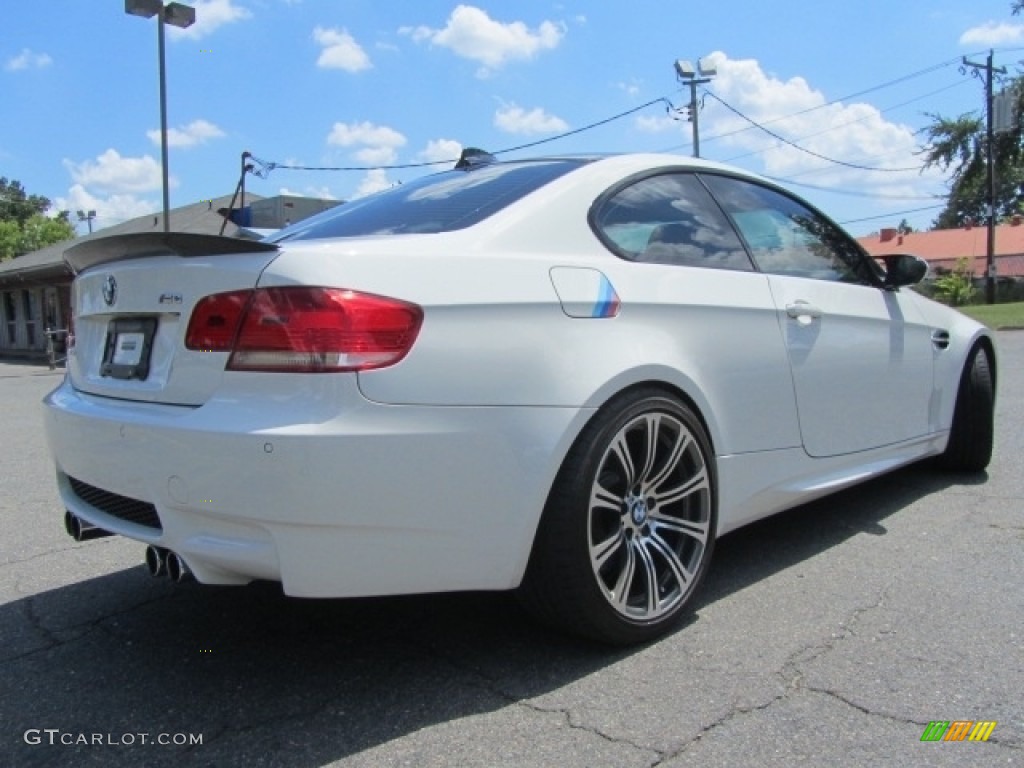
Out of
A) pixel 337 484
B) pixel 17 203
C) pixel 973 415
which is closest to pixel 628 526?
pixel 337 484

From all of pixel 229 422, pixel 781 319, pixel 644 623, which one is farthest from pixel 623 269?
pixel 229 422

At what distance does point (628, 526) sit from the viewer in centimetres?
271

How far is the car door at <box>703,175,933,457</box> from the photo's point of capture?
3.38 m

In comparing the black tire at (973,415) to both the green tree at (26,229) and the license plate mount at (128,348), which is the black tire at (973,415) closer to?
the license plate mount at (128,348)

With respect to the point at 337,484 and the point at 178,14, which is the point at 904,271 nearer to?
the point at 337,484

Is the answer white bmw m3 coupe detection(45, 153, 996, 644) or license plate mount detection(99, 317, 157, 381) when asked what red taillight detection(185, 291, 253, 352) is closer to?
white bmw m3 coupe detection(45, 153, 996, 644)

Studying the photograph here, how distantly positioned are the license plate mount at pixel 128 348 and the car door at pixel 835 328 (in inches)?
83.8

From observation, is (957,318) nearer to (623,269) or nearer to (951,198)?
(623,269)

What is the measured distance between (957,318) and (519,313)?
3224mm

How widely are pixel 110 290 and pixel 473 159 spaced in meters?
1.70

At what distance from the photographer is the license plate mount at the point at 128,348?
8.34ft

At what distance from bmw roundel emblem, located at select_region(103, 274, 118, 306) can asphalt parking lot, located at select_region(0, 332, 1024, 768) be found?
44.1 inches

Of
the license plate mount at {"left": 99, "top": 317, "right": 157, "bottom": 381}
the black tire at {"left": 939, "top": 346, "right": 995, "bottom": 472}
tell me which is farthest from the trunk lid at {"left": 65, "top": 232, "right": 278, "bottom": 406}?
the black tire at {"left": 939, "top": 346, "right": 995, "bottom": 472}

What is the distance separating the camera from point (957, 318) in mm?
4629
